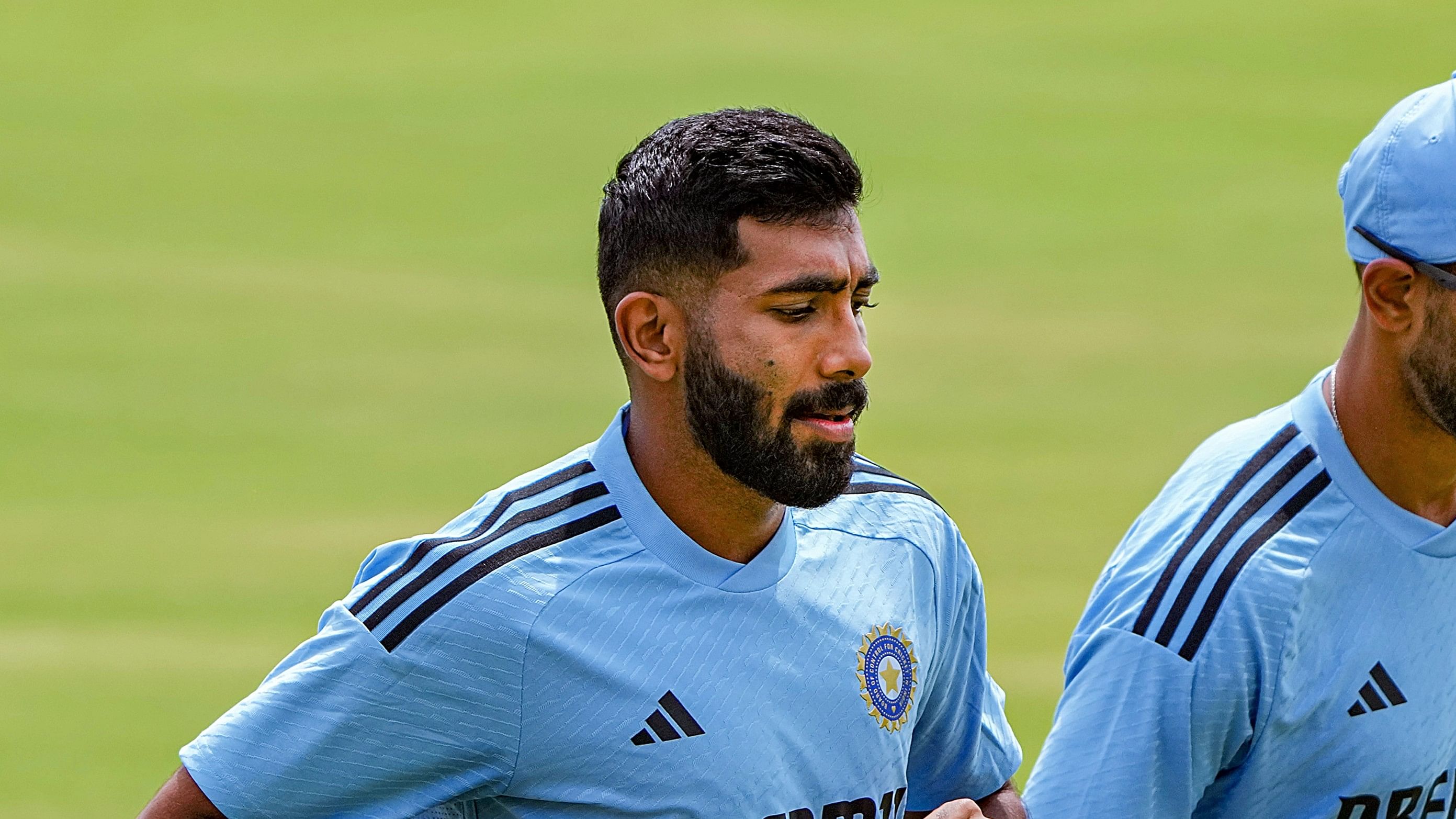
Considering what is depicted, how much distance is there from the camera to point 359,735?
2.64m

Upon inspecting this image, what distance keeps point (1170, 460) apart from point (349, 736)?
22.8ft

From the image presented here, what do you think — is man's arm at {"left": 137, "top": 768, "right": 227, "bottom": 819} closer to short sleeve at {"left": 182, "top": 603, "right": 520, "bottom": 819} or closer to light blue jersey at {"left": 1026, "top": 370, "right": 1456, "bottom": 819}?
short sleeve at {"left": 182, "top": 603, "right": 520, "bottom": 819}

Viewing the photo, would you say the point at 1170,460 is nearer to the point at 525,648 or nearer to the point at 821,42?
the point at 821,42

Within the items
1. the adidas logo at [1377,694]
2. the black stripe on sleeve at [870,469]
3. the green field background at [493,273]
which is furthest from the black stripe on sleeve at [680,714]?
the green field background at [493,273]

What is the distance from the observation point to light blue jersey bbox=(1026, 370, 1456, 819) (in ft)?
9.54

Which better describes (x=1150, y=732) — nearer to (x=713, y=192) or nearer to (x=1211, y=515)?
(x=1211, y=515)

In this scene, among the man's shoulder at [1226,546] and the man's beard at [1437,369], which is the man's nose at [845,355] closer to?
the man's shoulder at [1226,546]

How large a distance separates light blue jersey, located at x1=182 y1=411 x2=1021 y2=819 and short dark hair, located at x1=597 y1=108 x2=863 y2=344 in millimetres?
268

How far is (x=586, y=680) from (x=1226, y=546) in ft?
3.37

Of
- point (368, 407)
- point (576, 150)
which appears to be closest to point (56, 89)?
point (576, 150)

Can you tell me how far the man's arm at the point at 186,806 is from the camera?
105 inches

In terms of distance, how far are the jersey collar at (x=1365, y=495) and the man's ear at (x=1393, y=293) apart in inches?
7.6

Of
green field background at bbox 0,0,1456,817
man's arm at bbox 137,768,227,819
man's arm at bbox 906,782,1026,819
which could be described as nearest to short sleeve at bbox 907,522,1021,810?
man's arm at bbox 906,782,1026,819

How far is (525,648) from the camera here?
8.78 feet
